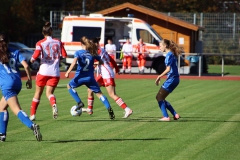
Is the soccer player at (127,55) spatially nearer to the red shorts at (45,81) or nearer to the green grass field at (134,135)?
the green grass field at (134,135)

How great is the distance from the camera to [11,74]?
1084 cm

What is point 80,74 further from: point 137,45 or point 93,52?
point 137,45

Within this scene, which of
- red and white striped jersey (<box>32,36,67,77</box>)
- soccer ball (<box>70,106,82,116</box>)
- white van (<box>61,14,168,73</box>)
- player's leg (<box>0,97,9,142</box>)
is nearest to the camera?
Answer: player's leg (<box>0,97,9,142</box>)

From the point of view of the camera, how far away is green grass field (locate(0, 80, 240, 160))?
32.5 ft

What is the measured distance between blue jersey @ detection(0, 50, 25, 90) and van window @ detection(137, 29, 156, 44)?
77.1 feet

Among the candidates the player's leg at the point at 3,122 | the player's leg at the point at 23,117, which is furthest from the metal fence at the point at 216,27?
the player's leg at the point at 23,117

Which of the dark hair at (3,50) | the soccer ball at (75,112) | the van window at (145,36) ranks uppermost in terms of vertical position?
the dark hair at (3,50)

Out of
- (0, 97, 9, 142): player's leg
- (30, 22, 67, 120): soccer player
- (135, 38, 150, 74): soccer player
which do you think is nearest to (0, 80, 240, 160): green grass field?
(0, 97, 9, 142): player's leg

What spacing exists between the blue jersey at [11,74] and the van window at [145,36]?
23496 mm

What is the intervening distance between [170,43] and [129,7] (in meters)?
24.7

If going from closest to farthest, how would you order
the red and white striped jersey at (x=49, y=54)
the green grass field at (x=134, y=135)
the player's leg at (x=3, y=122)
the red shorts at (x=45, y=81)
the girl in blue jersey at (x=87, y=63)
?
the green grass field at (x=134, y=135)
the player's leg at (x=3, y=122)
the red and white striped jersey at (x=49, y=54)
the red shorts at (x=45, y=81)
the girl in blue jersey at (x=87, y=63)

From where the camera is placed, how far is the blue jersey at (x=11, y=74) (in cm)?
1072

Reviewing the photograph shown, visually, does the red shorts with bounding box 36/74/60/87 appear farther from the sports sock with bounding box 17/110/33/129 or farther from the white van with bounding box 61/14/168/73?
the white van with bounding box 61/14/168/73

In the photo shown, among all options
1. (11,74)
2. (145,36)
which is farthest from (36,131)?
(145,36)
